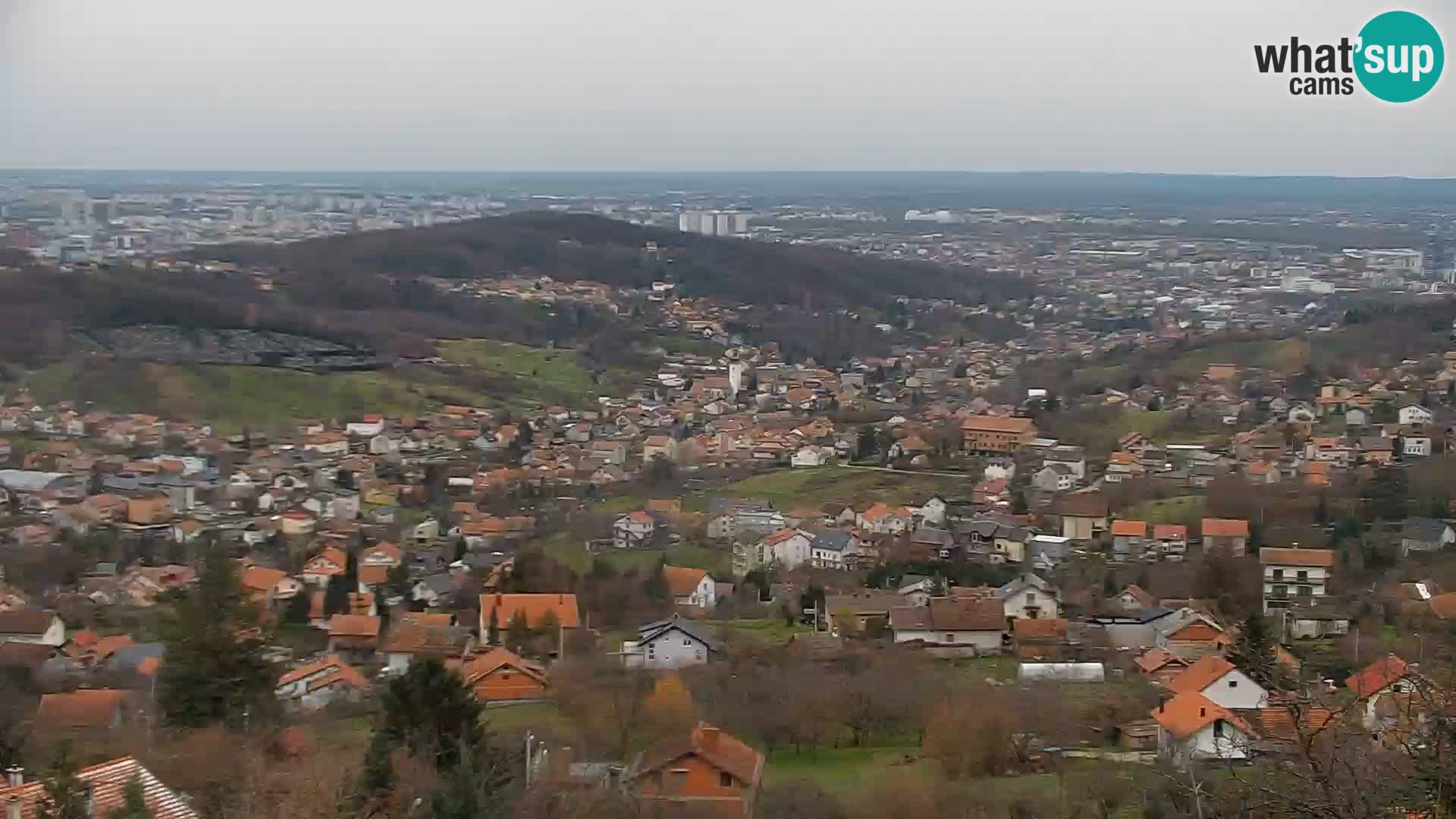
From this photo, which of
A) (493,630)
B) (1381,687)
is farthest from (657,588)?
(1381,687)

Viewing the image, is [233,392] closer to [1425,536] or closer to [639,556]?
[639,556]

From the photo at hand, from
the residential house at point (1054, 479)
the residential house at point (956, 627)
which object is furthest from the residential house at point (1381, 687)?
the residential house at point (1054, 479)

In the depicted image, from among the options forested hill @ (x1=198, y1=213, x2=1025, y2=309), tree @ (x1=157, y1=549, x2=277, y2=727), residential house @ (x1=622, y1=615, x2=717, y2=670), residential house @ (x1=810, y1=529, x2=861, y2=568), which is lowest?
residential house @ (x1=810, y1=529, x2=861, y2=568)

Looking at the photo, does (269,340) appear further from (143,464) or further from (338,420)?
(143,464)

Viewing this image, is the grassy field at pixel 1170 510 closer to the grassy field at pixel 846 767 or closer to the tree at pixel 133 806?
the grassy field at pixel 846 767

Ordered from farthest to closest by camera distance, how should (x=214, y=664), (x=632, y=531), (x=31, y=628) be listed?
(x=632, y=531)
(x=31, y=628)
(x=214, y=664)

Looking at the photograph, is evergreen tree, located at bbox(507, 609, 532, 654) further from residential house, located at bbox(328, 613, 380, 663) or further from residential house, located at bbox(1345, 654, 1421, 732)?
residential house, located at bbox(1345, 654, 1421, 732)

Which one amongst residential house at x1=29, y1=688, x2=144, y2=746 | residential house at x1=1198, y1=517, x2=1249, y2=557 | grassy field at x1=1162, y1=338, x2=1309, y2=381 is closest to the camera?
residential house at x1=29, y1=688, x2=144, y2=746

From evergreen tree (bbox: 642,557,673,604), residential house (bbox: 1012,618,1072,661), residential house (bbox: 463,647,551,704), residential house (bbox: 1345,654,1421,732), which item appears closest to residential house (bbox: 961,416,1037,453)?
evergreen tree (bbox: 642,557,673,604)
